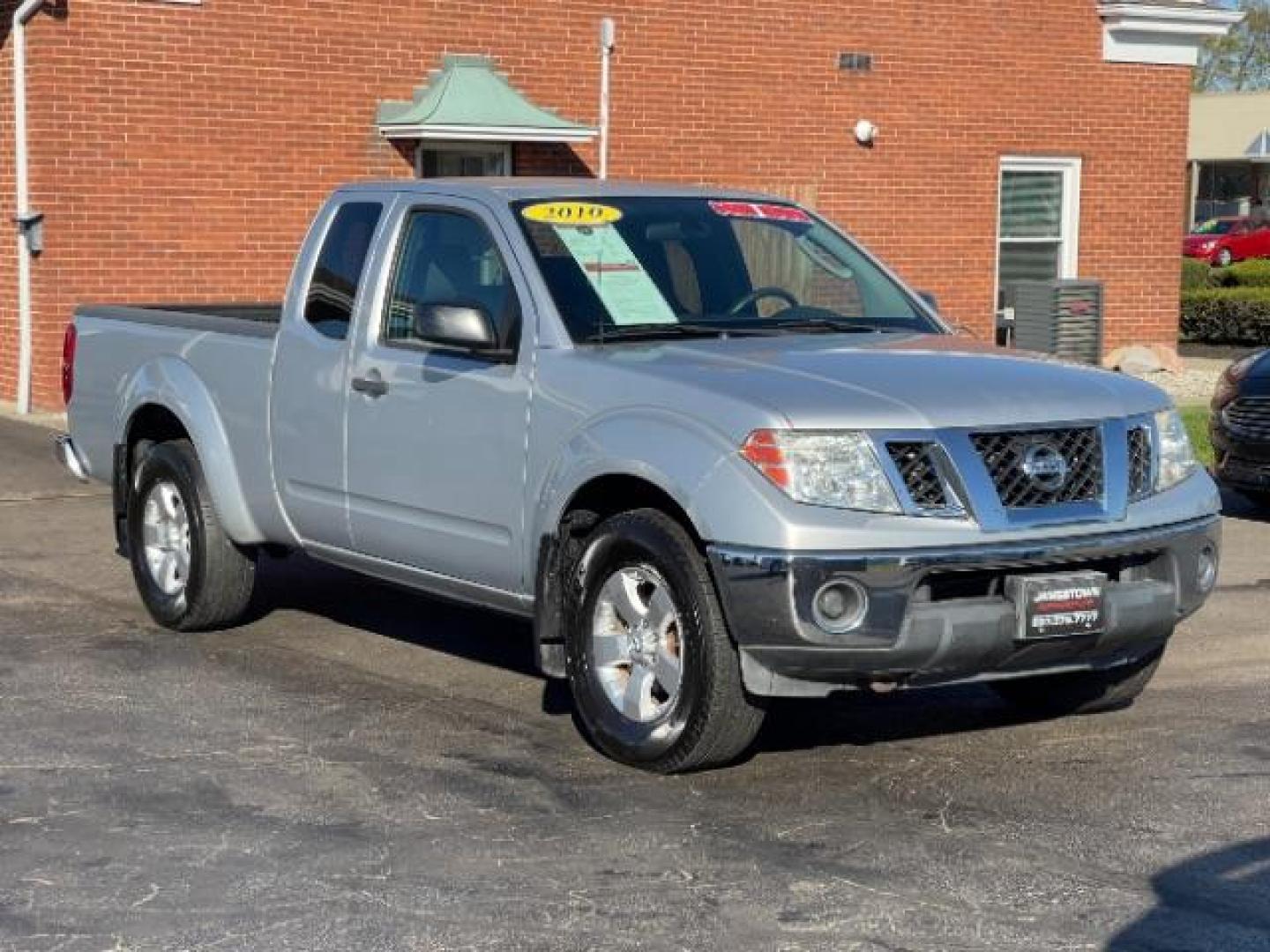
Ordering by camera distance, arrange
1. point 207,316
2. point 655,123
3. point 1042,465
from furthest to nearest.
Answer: point 655,123 < point 207,316 < point 1042,465

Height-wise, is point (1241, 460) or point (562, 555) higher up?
point (562, 555)

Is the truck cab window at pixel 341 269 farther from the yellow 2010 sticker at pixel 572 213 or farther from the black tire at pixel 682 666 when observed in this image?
the black tire at pixel 682 666

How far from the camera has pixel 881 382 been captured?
266 inches

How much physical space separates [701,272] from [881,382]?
1.31 meters

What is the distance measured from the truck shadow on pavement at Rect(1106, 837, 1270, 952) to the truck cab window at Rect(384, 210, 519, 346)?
2.95 m

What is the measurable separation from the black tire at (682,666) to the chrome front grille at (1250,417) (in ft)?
19.6

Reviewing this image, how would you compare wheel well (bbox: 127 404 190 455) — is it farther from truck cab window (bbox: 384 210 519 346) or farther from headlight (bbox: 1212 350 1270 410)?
headlight (bbox: 1212 350 1270 410)

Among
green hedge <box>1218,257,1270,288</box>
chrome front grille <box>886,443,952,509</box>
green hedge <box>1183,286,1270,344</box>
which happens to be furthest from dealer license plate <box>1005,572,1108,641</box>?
green hedge <box>1218,257,1270,288</box>

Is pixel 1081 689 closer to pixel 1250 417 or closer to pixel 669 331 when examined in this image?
pixel 669 331

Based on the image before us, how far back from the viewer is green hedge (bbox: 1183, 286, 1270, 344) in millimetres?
27625

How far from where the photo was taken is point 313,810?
21.2 ft

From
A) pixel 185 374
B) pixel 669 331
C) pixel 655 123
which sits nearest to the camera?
pixel 669 331

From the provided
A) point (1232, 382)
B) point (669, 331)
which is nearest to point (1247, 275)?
point (1232, 382)

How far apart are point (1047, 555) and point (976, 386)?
1.82 feet
